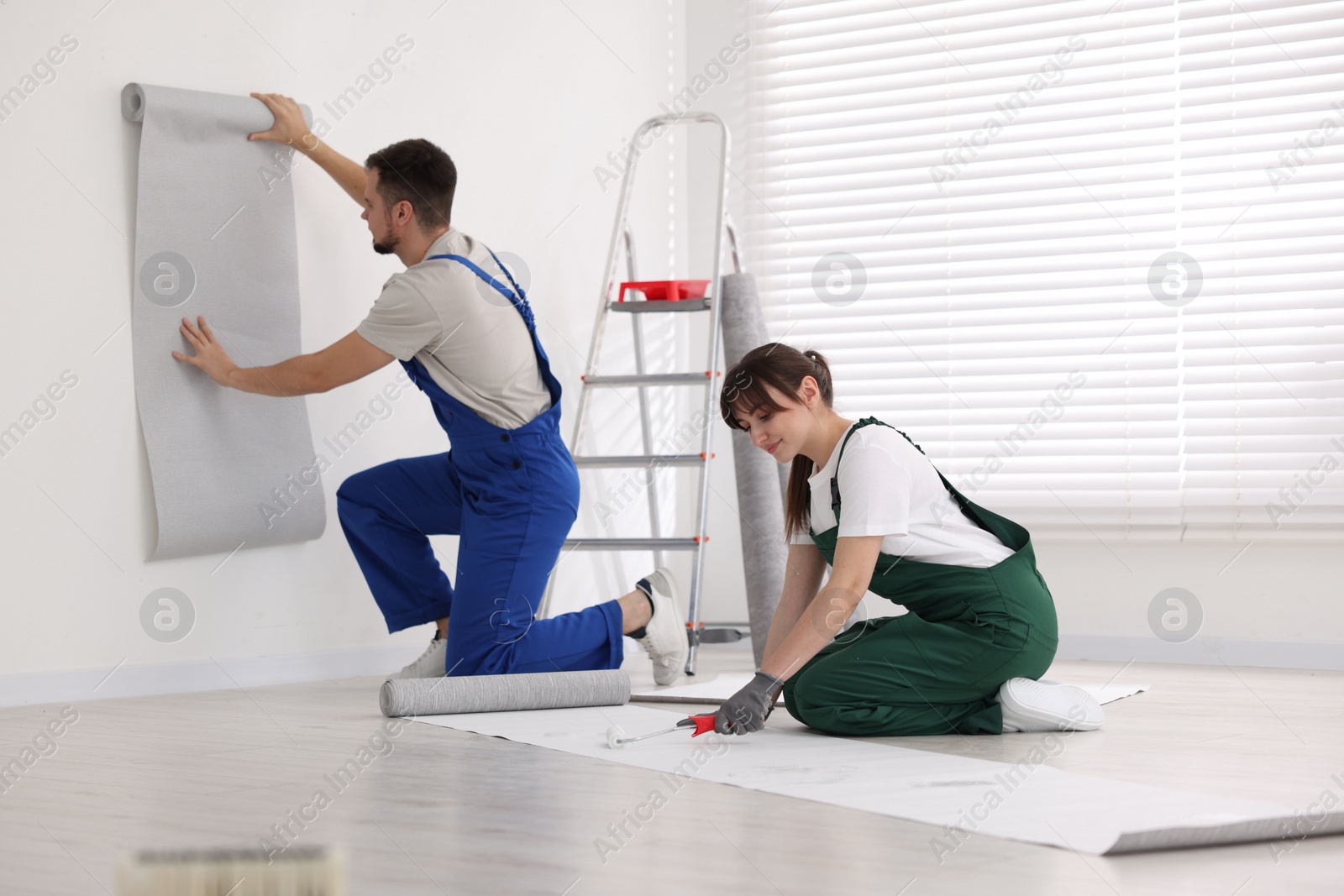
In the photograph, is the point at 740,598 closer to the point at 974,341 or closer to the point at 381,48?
the point at 974,341

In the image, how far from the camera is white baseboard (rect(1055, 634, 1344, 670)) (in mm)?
3637

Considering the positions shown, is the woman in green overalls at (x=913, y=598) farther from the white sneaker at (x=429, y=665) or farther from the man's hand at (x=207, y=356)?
the man's hand at (x=207, y=356)

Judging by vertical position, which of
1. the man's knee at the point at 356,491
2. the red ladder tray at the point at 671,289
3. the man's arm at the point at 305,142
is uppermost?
the man's arm at the point at 305,142

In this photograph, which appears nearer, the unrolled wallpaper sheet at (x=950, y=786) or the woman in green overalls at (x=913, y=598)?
the unrolled wallpaper sheet at (x=950, y=786)

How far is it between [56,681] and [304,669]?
0.65m

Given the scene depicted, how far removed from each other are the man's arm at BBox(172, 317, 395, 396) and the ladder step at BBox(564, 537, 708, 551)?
2.64ft

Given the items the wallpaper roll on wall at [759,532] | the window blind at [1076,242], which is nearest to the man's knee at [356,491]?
the wallpaper roll on wall at [759,532]

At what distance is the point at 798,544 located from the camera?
247cm

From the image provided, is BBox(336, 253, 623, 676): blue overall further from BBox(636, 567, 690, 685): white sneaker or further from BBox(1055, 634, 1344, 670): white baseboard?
BBox(1055, 634, 1344, 670): white baseboard

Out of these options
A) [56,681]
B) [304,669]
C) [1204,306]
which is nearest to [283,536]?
[304,669]

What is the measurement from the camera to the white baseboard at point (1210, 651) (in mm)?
3637

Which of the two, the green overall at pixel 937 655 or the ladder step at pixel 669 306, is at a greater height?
the ladder step at pixel 669 306

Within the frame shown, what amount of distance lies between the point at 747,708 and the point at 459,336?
1.16m

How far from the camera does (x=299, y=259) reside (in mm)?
3314
